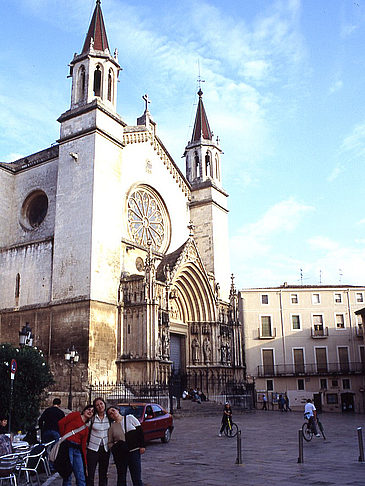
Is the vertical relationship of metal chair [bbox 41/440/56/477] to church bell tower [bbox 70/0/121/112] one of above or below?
below

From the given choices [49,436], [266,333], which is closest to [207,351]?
[266,333]

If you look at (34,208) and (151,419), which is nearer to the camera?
(151,419)

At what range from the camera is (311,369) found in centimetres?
4175

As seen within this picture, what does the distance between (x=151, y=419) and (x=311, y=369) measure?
30558 millimetres

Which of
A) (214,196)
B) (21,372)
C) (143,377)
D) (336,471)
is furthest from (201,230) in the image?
(336,471)

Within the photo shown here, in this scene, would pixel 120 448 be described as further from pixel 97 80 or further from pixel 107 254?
pixel 97 80

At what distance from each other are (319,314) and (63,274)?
26589 millimetres

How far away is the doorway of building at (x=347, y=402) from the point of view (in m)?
40.1

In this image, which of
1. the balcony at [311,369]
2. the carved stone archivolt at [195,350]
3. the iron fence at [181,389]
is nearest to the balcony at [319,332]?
the balcony at [311,369]

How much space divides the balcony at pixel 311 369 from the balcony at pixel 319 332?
2.29 metres

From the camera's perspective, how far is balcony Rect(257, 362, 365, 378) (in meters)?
40.9

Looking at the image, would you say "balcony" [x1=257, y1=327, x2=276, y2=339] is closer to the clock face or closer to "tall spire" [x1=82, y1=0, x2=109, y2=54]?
the clock face

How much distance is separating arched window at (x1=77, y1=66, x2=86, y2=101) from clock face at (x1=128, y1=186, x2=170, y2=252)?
5.71 metres

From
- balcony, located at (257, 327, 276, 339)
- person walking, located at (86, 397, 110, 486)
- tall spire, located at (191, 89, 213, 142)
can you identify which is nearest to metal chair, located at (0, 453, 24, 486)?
person walking, located at (86, 397, 110, 486)
